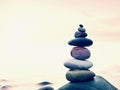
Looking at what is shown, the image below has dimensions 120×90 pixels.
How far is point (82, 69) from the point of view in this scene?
21797mm

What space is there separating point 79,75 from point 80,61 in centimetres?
74

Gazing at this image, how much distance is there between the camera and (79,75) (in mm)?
21484

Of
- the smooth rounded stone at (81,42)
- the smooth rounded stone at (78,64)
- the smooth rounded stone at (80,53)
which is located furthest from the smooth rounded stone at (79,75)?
the smooth rounded stone at (81,42)

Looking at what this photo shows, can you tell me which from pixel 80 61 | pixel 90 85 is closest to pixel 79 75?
pixel 80 61

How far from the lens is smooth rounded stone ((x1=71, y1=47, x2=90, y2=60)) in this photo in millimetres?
Answer: 21734

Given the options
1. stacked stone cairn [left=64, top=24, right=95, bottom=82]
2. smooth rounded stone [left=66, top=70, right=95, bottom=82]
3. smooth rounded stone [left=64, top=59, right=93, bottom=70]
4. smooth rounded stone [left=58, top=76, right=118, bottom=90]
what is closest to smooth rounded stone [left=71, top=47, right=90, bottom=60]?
stacked stone cairn [left=64, top=24, right=95, bottom=82]

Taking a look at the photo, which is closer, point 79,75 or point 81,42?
point 79,75

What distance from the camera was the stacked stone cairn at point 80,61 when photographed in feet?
70.7

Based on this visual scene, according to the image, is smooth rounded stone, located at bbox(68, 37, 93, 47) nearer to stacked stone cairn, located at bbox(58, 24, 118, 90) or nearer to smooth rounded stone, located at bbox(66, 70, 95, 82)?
stacked stone cairn, located at bbox(58, 24, 118, 90)

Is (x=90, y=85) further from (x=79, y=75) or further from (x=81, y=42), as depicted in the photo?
(x=81, y=42)

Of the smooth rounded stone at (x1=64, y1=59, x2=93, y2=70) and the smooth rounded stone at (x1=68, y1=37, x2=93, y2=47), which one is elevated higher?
the smooth rounded stone at (x1=68, y1=37, x2=93, y2=47)

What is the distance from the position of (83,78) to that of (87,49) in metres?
1.55

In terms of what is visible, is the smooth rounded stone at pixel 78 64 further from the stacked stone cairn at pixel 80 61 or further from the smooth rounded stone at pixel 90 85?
the smooth rounded stone at pixel 90 85

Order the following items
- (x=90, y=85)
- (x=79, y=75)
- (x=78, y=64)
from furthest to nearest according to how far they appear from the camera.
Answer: (x=90, y=85) → (x=78, y=64) → (x=79, y=75)
